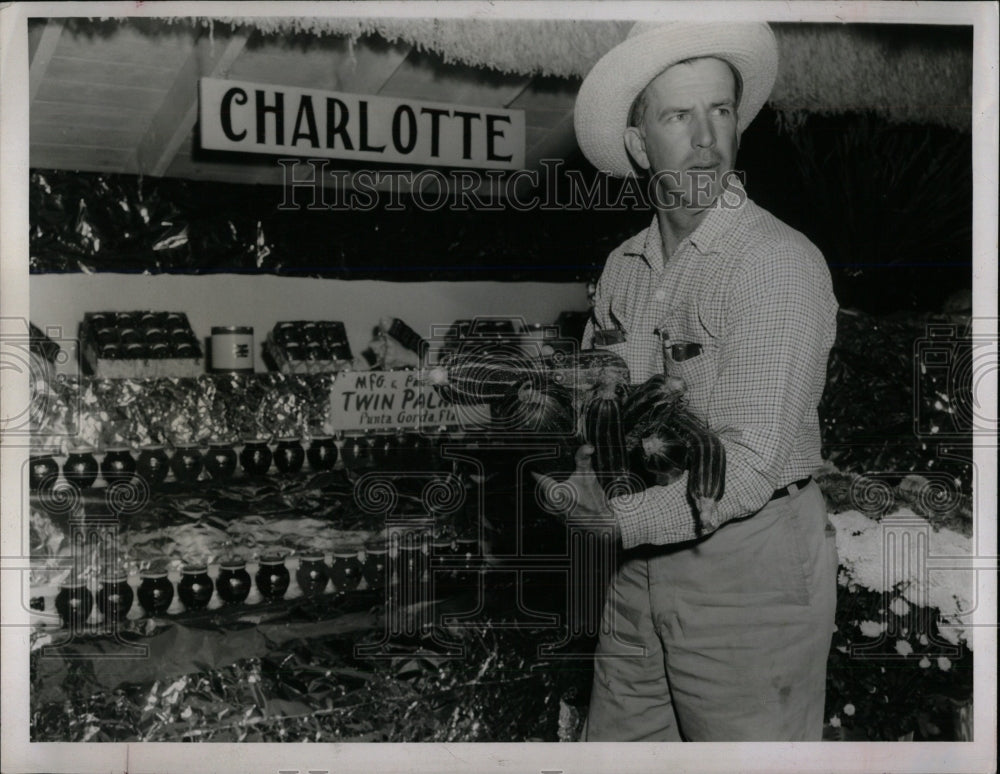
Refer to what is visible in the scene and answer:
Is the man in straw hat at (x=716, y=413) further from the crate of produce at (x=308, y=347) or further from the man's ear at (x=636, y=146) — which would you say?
the crate of produce at (x=308, y=347)

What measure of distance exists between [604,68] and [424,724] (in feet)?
4.33

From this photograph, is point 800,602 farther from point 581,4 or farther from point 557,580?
point 581,4

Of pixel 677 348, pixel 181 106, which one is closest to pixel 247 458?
pixel 181 106

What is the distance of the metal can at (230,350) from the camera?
1.78 m

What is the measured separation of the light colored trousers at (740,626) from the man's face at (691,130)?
546mm

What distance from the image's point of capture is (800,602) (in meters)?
1.32

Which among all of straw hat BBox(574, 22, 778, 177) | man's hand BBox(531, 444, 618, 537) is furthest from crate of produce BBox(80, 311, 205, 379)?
straw hat BBox(574, 22, 778, 177)

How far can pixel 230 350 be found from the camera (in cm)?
178

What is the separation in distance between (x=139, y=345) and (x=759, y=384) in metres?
1.21

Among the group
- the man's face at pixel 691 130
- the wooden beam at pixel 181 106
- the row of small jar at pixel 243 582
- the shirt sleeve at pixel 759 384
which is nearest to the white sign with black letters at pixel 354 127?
the wooden beam at pixel 181 106

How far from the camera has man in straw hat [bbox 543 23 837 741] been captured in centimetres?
127

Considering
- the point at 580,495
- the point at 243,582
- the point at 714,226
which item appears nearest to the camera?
the point at 714,226

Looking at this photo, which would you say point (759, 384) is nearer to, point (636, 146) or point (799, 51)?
point (636, 146)

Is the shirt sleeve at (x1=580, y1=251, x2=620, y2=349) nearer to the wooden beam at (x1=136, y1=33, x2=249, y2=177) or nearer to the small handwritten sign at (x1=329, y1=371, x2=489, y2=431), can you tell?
the small handwritten sign at (x1=329, y1=371, x2=489, y2=431)
